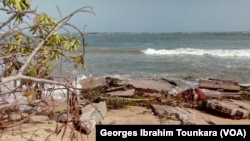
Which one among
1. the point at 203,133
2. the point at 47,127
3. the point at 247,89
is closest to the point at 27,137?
the point at 47,127

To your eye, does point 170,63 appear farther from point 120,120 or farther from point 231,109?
point 120,120

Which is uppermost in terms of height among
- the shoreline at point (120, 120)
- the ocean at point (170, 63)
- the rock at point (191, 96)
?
the rock at point (191, 96)

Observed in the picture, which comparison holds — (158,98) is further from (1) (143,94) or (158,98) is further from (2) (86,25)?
(2) (86,25)

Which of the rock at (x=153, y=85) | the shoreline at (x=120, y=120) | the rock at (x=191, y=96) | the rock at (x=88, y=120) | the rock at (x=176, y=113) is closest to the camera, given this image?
the shoreline at (x=120, y=120)

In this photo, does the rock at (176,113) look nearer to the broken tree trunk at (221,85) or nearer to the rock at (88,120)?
the rock at (88,120)

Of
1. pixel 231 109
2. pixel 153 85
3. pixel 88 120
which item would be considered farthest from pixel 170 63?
pixel 88 120

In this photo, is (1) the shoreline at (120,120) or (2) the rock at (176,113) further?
(2) the rock at (176,113)

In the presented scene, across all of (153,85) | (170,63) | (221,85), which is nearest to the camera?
(221,85)

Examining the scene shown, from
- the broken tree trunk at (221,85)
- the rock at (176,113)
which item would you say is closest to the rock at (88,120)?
the rock at (176,113)

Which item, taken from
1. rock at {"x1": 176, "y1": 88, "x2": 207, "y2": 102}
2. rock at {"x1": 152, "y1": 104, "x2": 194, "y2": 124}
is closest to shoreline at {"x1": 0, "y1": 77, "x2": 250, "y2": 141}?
rock at {"x1": 152, "y1": 104, "x2": 194, "y2": 124}

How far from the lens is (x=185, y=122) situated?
17.3 ft

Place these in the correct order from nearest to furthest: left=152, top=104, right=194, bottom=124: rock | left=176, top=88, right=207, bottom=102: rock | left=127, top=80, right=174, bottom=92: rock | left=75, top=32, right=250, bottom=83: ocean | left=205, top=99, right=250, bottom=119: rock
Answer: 1. left=152, top=104, right=194, bottom=124: rock
2. left=205, top=99, right=250, bottom=119: rock
3. left=176, top=88, right=207, bottom=102: rock
4. left=127, top=80, right=174, bottom=92: rock
5. left=75, top=32, right=250, bottom=83: ocean

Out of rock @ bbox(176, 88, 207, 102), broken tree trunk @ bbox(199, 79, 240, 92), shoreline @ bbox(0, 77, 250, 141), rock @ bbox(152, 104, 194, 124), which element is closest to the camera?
shoreline @ bbox(0, 77, 250, 141)

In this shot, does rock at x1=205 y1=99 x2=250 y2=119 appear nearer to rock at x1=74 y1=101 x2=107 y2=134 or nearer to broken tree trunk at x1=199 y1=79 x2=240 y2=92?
broken tree trunk at x1=199 y1=79 x2=240 y2=92
